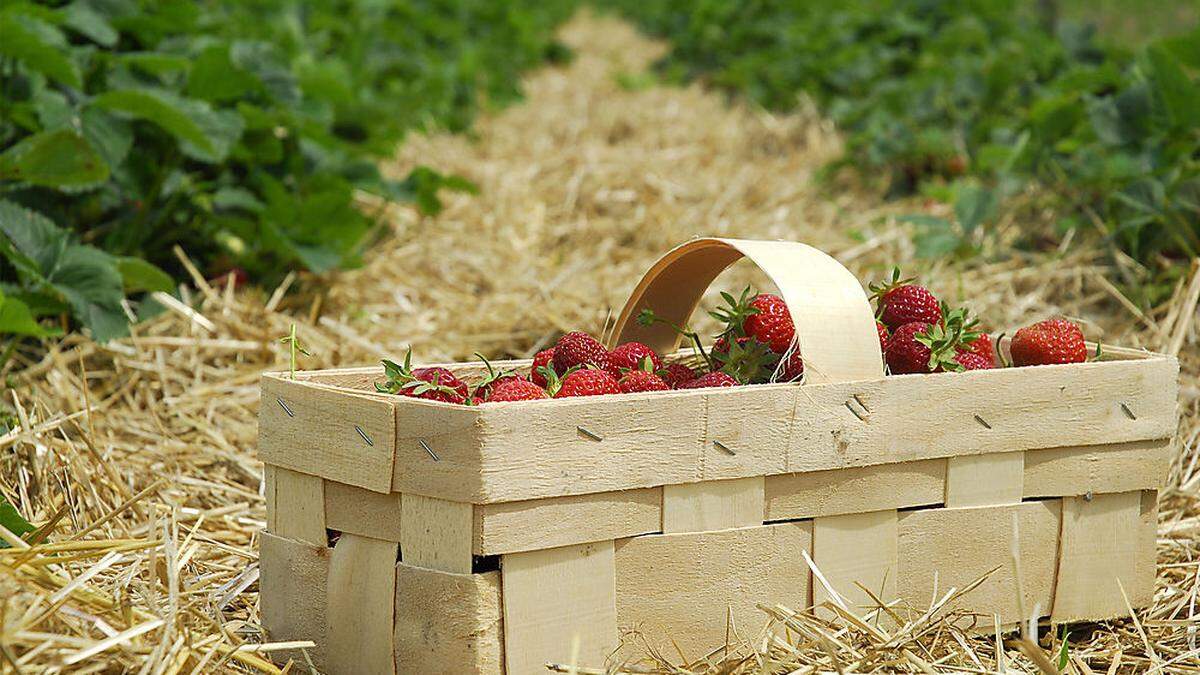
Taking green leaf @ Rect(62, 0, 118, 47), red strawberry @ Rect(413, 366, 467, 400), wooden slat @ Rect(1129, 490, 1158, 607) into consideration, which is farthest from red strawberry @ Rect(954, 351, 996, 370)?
green leaf @ Rect(62, 0, 118, 47)

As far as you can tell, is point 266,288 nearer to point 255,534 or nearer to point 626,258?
point 626,258

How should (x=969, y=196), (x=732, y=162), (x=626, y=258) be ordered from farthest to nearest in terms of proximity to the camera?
(x=732, y=162) < (x=626, y=258) < (x=969, y=196)

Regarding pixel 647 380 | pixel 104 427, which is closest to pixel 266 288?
pixel 104 427

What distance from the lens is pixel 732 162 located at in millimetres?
5883

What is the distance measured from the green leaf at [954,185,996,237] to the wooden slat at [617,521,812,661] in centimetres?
221

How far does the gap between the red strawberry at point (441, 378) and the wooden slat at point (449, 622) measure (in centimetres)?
24

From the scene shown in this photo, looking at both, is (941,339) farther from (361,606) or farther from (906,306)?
(361,606)

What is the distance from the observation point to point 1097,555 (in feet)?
6.34

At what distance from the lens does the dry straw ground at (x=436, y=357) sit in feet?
5.40

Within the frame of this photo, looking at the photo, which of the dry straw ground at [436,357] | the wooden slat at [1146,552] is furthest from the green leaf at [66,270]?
the wooden slat at [1146,552]

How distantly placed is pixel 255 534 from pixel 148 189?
4.94 ft

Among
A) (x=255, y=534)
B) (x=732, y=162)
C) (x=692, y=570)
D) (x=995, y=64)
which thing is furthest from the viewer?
(x=732, y=162)

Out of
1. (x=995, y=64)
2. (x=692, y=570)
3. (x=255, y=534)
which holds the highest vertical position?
(x=995, y=64)

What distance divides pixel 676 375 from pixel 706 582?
1.09ft
